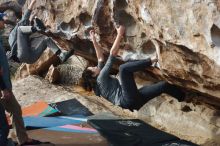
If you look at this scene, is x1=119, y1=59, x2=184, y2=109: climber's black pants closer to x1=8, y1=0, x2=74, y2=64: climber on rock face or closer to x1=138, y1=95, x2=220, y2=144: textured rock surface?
x1=138, y1=95, x2=220, y2=144: textured rock surface

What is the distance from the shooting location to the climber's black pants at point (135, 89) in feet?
20.1

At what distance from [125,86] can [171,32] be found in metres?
1.18

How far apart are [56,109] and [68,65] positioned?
3.18 metres

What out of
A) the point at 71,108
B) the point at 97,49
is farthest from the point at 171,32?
the point at 71,108

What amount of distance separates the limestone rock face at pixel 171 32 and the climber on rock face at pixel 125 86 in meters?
0.21

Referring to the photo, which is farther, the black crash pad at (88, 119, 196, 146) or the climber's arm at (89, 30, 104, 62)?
the climber's arm at (89, 30, 104, 62)

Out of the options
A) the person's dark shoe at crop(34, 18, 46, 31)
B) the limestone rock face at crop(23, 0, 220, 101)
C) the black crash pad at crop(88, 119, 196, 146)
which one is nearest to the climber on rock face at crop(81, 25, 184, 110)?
the limestone rock face at crop(23, 0, 220, 101)

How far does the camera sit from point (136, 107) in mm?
6531

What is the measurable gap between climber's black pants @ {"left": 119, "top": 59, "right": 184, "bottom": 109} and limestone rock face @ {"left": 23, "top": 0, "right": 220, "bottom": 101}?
0.19 meters

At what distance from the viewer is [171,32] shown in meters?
5.46

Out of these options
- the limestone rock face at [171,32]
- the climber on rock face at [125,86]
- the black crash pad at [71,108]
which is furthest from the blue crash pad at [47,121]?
the limestone rock face at [171,32]

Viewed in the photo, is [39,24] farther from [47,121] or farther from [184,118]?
[184,118]

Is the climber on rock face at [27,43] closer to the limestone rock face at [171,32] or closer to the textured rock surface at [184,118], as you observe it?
the limestone rock face at [171,32]

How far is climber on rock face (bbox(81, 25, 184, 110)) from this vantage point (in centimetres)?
616
